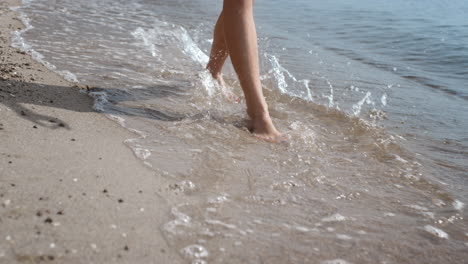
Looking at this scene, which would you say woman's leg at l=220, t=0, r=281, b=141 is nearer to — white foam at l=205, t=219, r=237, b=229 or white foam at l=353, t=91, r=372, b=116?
white foam at l=353, t=91, r=372, b=116

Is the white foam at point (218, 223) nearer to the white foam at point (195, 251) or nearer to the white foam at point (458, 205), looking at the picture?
the white foam at point (195, 251)

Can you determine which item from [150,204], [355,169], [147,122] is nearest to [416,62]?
[355,169]

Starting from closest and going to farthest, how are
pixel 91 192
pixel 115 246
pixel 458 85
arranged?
pixel 115 246 < pixel 91 192 < pixel 458 85

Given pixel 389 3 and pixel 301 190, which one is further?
pixel 389 3

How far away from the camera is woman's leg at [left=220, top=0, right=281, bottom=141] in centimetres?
265

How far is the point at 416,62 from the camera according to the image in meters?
5.33

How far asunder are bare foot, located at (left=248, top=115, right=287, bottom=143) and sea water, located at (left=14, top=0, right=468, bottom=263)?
0.08m

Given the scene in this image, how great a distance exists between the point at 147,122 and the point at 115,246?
3.99 ft

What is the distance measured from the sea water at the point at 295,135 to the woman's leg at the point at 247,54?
0.13 meters

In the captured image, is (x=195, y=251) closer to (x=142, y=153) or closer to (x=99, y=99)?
(x=142, y=153)

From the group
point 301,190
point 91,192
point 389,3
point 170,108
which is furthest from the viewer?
point 389,3

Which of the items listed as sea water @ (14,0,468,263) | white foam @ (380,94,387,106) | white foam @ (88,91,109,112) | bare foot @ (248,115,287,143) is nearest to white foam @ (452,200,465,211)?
Answer: sea water @ (14,0,468,263)

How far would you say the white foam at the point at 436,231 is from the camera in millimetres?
1782

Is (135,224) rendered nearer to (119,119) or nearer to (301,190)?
(301,190)
